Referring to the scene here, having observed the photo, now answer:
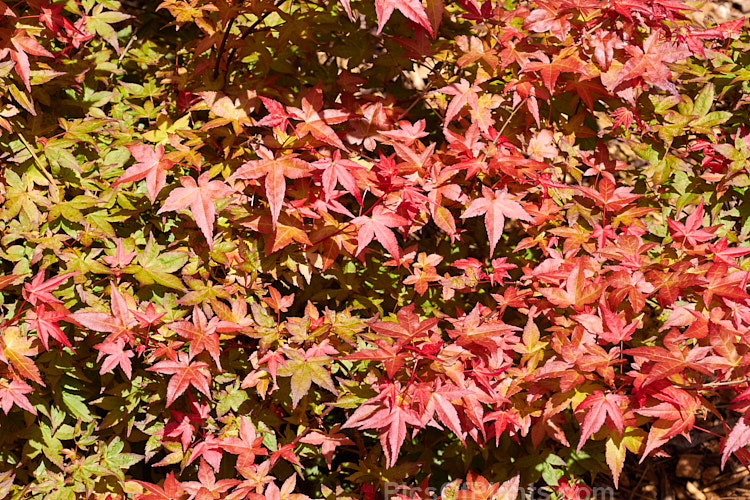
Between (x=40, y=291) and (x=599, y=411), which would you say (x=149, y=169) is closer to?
(x=40, y=291)

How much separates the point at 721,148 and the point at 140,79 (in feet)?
7.76

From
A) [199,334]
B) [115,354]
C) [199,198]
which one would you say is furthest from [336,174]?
[115,354]

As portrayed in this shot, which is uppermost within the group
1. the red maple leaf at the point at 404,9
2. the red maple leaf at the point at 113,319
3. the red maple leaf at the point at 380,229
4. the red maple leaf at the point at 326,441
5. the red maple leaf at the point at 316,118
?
the red maple leaf at the point at 404,9

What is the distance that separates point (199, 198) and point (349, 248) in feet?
1.66

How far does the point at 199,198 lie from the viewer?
198 centimetres

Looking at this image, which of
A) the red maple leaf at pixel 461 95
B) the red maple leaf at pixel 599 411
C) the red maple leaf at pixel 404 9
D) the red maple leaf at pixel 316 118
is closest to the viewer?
the red maple leaf at pixel 404 9

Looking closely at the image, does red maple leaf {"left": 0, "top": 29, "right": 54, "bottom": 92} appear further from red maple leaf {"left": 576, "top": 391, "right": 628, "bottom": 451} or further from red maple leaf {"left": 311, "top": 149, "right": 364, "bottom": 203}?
red maple leaf {"left": 576, "top": 391, "right": 628, "bottom": 451}

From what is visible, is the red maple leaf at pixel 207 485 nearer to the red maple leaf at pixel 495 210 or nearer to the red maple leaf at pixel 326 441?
the red maple leaf at pixel 326 441

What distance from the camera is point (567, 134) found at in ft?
8.14

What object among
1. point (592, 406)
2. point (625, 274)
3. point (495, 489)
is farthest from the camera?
point (495, 489)

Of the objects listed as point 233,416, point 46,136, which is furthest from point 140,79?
point 233,416

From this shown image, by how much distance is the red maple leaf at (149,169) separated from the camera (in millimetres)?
2051

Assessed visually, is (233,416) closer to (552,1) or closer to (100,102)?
(100,102)

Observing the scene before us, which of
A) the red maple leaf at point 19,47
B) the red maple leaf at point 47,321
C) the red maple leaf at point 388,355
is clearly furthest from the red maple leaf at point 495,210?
the red maple leaf at point 19,47
